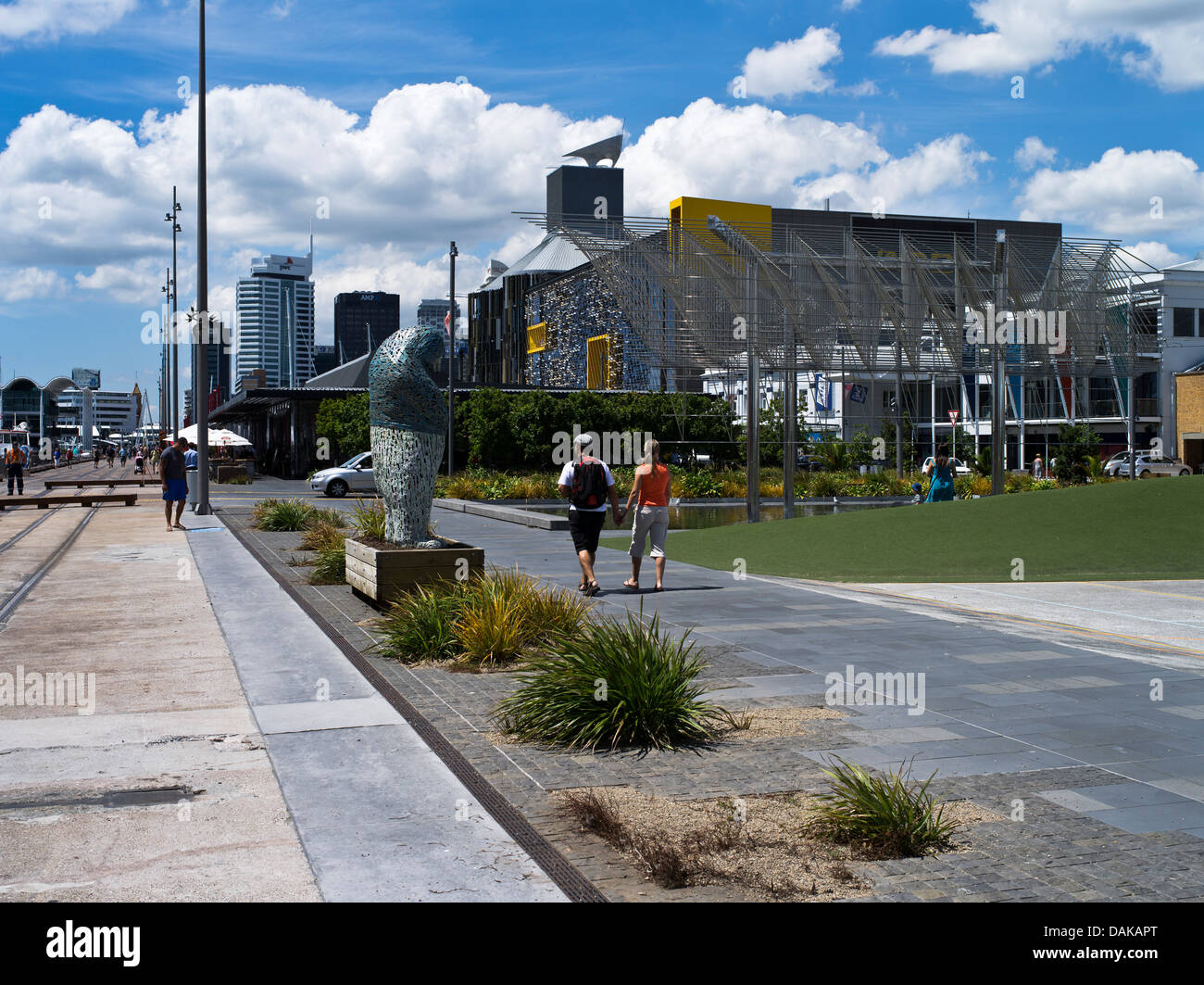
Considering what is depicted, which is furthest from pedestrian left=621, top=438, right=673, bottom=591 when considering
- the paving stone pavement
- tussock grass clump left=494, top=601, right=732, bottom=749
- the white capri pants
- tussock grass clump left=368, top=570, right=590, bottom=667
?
tussock grass clump left=494, top=601, right=732, bottom=749

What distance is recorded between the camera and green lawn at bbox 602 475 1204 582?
15.8 m

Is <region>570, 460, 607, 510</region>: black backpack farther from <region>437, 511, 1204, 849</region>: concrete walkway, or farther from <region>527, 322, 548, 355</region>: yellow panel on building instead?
<region>527, 322, 548, 355</region>: yellow panel on building

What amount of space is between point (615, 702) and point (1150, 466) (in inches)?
2242

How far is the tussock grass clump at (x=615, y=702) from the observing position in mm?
6820

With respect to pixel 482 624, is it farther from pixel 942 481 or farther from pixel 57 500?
pixel 57 500

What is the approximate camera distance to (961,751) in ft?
21.3

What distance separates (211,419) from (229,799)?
271 feet

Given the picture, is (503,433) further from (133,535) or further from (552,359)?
(552,359)

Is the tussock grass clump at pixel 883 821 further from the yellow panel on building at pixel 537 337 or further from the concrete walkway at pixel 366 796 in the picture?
the yellow panel on building at pixel 537 337

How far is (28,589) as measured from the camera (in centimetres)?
1464

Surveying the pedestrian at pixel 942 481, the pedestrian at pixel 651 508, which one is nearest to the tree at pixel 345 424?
the pedestrian at pixel 942 481

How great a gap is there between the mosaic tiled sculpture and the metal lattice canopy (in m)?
14.9
